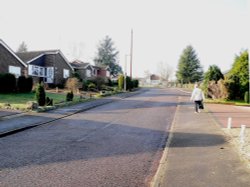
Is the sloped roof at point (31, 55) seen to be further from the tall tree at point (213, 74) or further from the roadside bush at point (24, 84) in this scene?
the tall tree at point (213, 74)

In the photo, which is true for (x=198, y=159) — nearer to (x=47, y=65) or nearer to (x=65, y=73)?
(x=47, y=65)

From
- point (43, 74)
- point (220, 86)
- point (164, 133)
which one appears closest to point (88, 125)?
point (164, 133)

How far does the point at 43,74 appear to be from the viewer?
1594 inches

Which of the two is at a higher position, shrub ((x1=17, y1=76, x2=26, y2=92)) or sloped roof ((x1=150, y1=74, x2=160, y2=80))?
sloped roof ((x1=150, y1=74, x2=160, y2=80))

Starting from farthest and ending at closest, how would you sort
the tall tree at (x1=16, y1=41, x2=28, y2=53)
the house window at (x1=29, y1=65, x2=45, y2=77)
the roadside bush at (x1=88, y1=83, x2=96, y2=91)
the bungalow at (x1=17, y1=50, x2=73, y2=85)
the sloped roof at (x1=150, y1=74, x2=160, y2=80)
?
the sloped roof at (x1=150, y1=74, x2=160, y2=80)
the tall tree at (x1=16, y1=41, x2=28, y2=53)
the bungalow at (x1=17, y1=50, x2=73, y2=85)
the house window at (x1=29, y1=65, x2=45, y2=77)
the roadside bush at (x1=88, y1=83, x2=96, y2=91)

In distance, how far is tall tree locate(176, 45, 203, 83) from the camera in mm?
72438

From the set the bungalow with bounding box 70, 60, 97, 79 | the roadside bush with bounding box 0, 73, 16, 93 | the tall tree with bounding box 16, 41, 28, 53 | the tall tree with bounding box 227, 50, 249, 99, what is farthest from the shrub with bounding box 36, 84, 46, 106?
the tall tree with bounding box 16, 41, 28, 53

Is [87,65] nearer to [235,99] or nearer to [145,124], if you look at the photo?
[235,99]

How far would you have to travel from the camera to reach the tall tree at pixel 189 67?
72438mm

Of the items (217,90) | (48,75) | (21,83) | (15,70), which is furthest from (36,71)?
(217,90)

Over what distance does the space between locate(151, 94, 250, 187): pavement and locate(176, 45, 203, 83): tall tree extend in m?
63.5

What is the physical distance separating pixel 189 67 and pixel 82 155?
67910 mm

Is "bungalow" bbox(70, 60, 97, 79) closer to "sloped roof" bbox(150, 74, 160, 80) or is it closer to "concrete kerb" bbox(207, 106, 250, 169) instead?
"concrete kerb" bbox(207, 106, 250, 169)

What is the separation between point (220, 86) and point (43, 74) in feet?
82.7
